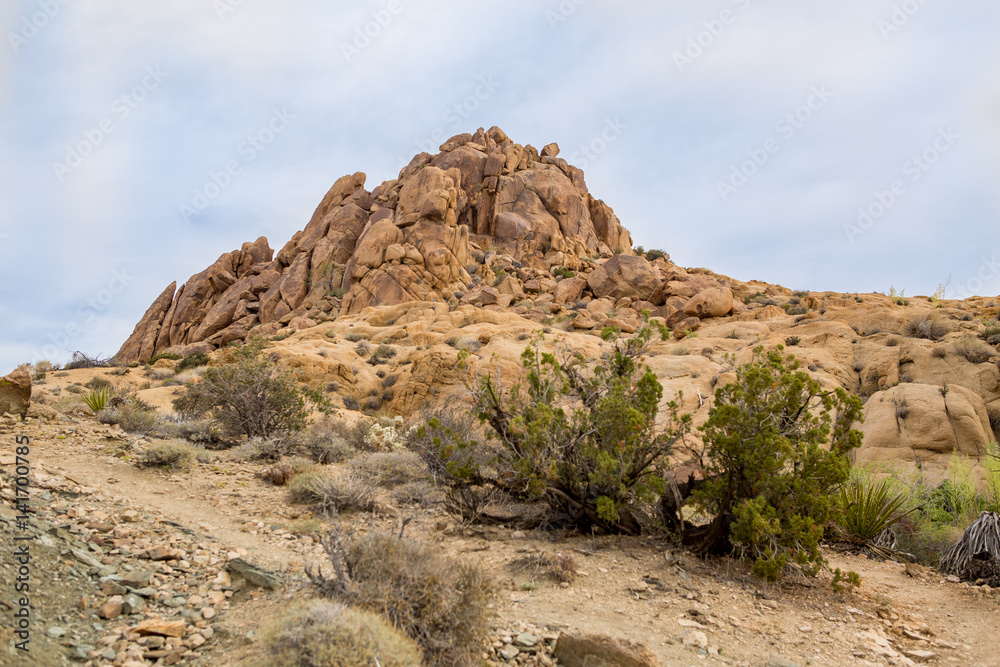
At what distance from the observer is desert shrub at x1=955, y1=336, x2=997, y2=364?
47.0ft

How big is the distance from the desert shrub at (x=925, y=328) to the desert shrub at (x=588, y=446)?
1720 centimetres

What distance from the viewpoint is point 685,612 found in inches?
177

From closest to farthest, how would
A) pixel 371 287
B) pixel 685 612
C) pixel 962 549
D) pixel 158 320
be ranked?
pixel 685 612 → pixel 962 549 → pixel 371 287 → pixel 158 320

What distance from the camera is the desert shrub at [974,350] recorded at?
47.0 feet

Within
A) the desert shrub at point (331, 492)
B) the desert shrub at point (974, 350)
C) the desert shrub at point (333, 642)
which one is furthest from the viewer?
the desert shrub at point (974, 350)

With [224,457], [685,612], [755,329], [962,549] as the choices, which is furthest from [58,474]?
[755,329]

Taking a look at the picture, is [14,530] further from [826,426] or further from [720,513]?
[826,426]

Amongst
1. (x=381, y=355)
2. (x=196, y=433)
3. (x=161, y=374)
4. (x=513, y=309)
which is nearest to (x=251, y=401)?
(x=196, y=433)

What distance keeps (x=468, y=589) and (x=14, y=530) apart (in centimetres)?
351

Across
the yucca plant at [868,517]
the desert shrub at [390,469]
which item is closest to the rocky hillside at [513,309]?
the desert shrub at [390,469]

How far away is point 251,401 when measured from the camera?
10039 mm

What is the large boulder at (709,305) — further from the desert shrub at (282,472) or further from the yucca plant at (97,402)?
the yucca plant at (97,402)

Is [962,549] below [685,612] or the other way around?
the other way around

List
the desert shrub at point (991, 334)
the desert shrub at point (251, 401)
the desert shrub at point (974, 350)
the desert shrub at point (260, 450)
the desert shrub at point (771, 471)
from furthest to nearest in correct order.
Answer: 1. the desert shrub at point (991, 334)
2. the desert shrub at point (974, 350)
3. the desert shrub at point (251, 401)
4. the desert shrub at point (260, 450)
5. the desert shrub at point (771, 471)
